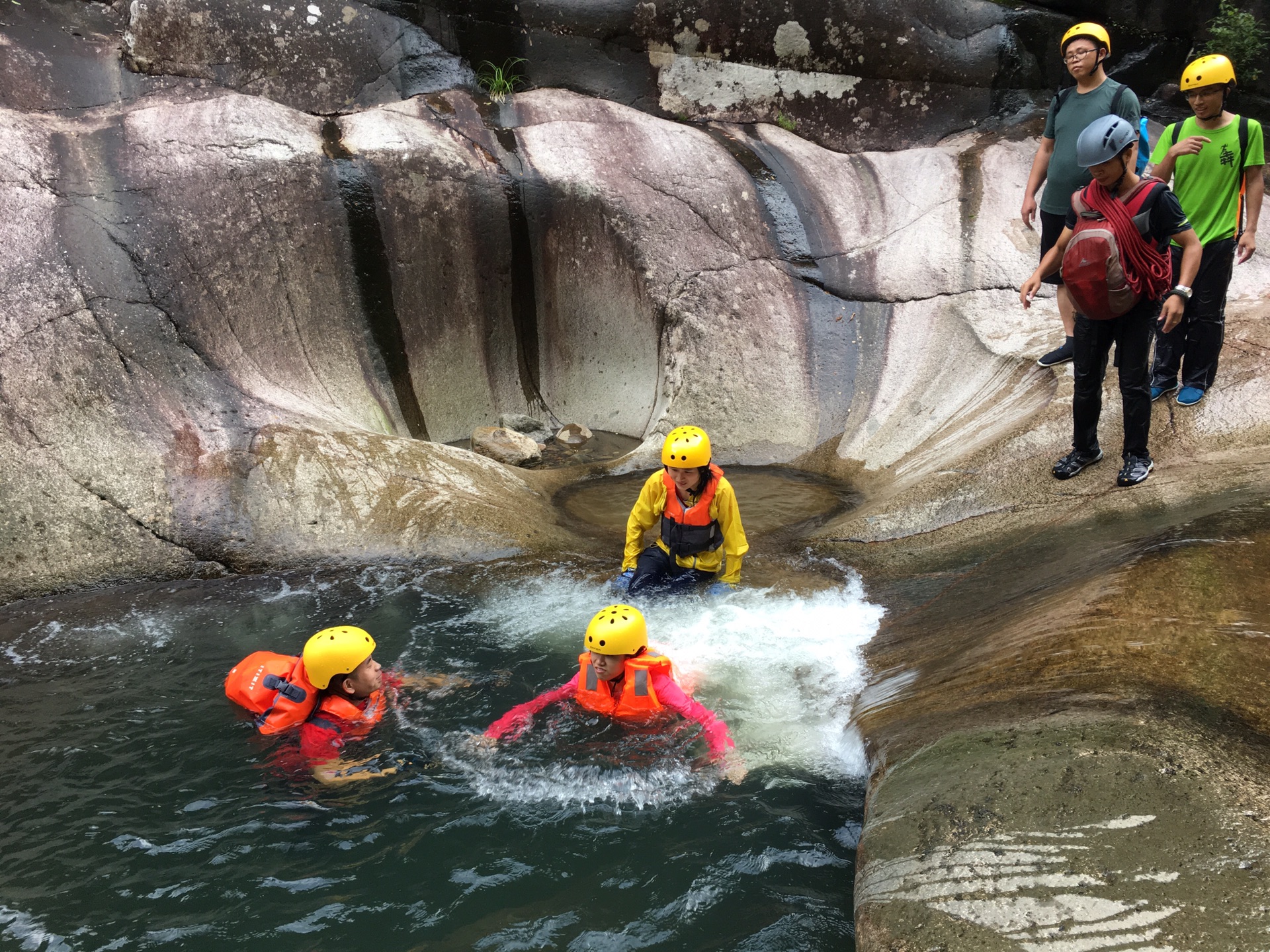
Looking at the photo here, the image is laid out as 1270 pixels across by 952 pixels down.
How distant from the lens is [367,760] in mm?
3902

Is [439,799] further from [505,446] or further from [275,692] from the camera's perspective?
[505,446]

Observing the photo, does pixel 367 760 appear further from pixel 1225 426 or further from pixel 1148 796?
pixel 1225 426

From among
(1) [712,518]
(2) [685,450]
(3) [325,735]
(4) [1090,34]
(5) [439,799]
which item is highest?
(4) [1090,34]

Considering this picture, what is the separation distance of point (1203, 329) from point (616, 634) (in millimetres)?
3663

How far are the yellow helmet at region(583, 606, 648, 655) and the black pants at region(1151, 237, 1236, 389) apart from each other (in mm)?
3336

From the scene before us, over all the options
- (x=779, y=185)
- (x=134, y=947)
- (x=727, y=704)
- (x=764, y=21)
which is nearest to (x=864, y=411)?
(x=779, y=185)

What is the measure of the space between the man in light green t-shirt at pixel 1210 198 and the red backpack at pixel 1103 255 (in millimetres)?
1050

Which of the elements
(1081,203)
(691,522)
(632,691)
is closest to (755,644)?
(691,522)

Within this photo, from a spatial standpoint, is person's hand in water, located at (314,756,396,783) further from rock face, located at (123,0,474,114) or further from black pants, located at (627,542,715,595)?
rock face, located at (123,0,474,114)

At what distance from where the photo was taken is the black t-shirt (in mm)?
3980

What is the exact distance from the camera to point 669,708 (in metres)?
3.99

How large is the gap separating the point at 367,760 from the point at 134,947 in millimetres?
1127

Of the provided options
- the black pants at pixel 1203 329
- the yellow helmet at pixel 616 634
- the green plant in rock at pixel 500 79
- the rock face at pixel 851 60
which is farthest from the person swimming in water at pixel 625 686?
the rock face at pixel 851 60

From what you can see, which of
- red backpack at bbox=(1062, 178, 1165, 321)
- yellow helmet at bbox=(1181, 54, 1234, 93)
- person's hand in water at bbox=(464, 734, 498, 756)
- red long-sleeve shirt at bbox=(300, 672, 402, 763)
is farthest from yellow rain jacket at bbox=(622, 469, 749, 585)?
yellow helmet at bbox=(1181, 54, 1234, 93)
